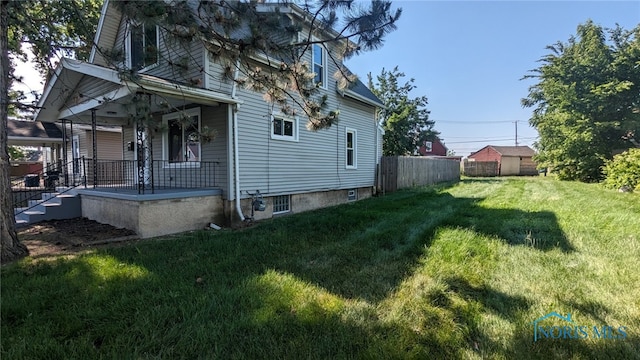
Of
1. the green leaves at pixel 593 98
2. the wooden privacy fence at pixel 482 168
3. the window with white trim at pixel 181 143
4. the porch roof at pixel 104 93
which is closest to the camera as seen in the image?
the porch roof at pixel 104 93

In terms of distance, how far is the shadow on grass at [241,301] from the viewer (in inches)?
85.5

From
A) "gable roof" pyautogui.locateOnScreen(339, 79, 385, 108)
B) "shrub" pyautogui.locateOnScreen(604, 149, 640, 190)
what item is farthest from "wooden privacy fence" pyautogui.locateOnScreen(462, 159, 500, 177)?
"gable roof" pyautogui.locateOnScreen(339, 79, 385, 108)

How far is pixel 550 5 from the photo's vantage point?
8156mm

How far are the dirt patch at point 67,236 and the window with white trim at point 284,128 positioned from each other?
4169 millimetres

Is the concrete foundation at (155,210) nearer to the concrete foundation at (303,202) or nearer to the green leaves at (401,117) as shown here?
the concrete foundation at (303,202)

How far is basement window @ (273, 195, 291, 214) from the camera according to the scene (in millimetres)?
8656

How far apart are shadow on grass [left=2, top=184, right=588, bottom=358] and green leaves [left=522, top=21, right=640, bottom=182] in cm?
1803

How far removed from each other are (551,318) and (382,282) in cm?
143

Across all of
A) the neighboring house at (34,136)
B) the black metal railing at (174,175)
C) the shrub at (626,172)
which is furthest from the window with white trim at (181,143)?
the shrub at (626,172)

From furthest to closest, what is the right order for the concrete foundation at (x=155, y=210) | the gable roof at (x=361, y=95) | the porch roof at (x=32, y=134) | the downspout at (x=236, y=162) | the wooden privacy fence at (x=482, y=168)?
the wooden privacy fence at (x=482, y=168) < the porch roof at (x=32, y=134) < the gable roof at (x=361, y=95) < the downspout at (x=236, y=162) < the concrete foundation at (x=155, y=210)

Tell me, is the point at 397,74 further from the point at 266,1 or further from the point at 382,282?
the point at 382,282

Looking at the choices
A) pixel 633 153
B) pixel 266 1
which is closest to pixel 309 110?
pixel 266 1

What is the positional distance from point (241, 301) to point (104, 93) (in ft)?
21.5

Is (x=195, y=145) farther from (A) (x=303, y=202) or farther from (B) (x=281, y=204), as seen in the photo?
(A) (x=303, y=202)
